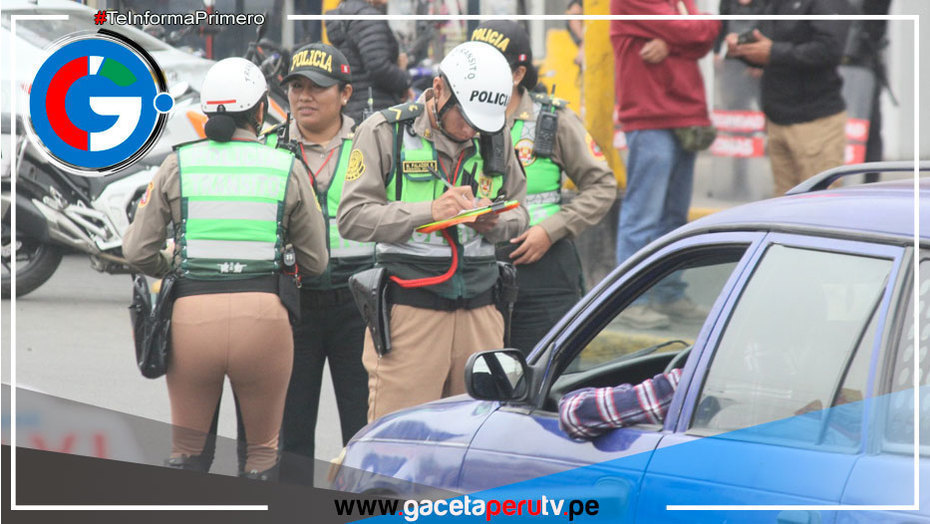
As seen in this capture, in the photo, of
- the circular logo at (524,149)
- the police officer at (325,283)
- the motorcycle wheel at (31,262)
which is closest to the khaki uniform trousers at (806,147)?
the circular logo at (524,149)

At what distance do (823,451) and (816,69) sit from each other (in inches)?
203

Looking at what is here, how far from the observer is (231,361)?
4539 mm

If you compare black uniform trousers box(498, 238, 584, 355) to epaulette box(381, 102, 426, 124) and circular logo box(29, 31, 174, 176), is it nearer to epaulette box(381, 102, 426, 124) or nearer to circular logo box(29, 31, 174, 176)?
epaulette box(381, 102, 426, 124)

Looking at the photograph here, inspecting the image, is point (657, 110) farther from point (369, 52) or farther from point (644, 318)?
point (369, 52)

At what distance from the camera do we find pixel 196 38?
7500mm

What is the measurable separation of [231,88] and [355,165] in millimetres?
502

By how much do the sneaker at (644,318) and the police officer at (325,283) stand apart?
4.48ft

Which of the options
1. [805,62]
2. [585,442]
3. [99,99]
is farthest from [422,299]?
[805,62]

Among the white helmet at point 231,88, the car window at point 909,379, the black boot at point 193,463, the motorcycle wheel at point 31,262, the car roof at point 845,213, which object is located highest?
the white helmet at point 231,88

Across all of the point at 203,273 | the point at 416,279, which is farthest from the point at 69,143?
the point at 416,279

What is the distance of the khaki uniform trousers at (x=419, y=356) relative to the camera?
4.51 m

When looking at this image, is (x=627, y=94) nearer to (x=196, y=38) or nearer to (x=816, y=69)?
(x=816, y=69)

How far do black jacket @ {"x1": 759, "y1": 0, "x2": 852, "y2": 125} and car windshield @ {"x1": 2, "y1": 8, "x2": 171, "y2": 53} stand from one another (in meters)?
3.33

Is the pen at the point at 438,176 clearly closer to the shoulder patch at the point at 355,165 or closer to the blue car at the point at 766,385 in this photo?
the shoulder patch at the point at 355,165
